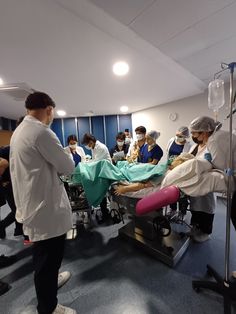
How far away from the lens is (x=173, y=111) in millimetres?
4137

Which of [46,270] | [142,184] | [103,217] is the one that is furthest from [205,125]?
[103,217]

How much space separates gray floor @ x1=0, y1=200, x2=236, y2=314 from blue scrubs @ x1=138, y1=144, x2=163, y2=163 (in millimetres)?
1096

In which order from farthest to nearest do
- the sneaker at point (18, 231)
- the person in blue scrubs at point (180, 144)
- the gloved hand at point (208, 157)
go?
1. the person in blue scrubs at point (180, 144)
2. the sneaker at point (18, 231)
3. the gloved hand at point (208, 157)

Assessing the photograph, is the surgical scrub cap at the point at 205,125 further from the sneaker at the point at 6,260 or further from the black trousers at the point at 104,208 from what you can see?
the sneaker at the point at 6,260

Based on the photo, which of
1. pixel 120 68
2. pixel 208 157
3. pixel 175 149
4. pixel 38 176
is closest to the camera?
pixel 38 176

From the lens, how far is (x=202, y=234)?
1930 millimetres

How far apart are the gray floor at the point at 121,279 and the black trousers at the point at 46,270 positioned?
0.27 metres

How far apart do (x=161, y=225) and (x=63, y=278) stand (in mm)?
1011

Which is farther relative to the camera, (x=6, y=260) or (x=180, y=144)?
(x=180, y=144)

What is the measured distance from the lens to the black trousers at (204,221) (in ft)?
6.20

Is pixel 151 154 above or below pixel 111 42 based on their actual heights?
below

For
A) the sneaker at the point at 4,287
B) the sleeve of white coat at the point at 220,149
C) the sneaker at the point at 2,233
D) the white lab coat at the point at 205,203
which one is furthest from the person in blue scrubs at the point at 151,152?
the sneaker at the point at 2,233

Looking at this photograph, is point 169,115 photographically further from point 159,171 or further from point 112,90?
point 159,171

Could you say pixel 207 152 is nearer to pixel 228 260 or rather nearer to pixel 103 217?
pixel 228 260
